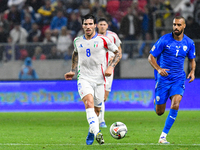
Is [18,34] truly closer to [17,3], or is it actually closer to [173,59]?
[17,3]

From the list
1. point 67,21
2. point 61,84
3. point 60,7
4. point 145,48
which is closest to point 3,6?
point 60,7

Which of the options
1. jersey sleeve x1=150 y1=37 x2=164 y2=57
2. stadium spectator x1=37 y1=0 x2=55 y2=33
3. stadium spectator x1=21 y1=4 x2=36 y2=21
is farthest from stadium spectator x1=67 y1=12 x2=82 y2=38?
jersey sleeve x1=150 y1=37 x2=164 y2=57

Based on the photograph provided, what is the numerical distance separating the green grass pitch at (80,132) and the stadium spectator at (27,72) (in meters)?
1.32

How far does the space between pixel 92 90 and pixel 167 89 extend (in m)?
1.43

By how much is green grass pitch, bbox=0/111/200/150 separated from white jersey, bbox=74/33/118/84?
45.1 inches

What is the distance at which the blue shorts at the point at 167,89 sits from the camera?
289 inches

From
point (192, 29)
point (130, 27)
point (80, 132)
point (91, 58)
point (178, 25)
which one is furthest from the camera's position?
point (130, 27)

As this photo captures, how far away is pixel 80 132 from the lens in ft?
29.7

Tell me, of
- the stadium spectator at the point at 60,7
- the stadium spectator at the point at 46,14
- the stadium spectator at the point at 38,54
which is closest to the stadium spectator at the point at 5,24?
the stadium spectator at the point at 46,14

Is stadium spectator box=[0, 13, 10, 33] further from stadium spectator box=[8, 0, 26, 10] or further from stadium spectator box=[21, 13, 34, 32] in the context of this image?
stadium spectator box=[8, 0, 26, 10]

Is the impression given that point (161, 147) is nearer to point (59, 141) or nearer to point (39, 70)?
point (59, 141)

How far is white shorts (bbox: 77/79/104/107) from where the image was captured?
6.85 meters

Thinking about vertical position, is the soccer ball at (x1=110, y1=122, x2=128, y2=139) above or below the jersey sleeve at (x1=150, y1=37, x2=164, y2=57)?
below

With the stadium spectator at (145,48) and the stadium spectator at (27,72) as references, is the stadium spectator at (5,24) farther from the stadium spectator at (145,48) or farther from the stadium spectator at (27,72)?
the stadium spectator at (145,48)
